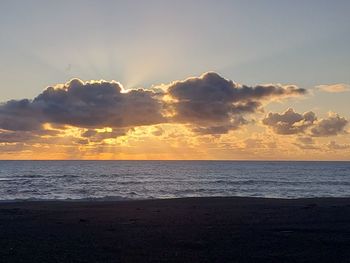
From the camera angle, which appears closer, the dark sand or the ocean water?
the dark sand

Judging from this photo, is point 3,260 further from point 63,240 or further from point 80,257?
point 63,240

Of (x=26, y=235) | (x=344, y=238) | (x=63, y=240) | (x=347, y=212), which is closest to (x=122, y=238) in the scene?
(x=63, y=240)

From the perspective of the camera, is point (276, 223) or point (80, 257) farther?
point (276, 223)

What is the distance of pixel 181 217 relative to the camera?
80.4 ft

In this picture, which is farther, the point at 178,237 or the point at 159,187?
the point at 159,187

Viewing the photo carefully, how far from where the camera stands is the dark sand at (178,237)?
1411cm

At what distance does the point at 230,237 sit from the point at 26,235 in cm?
735

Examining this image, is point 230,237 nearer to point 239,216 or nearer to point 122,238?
point 122,238

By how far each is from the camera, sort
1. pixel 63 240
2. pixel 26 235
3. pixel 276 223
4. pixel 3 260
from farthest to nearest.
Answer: pixel 276 223 < pixel 26 235 < pixel 63 240 < pixel 3 260

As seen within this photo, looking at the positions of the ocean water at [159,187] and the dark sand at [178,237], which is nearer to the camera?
the dark sand at [178,237]

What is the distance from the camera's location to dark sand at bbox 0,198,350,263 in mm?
14109

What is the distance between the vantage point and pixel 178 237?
17672 mm

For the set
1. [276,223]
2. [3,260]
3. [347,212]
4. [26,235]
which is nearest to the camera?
[3,260]

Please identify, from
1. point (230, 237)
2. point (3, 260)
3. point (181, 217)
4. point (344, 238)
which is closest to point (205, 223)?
point (181, 217)
